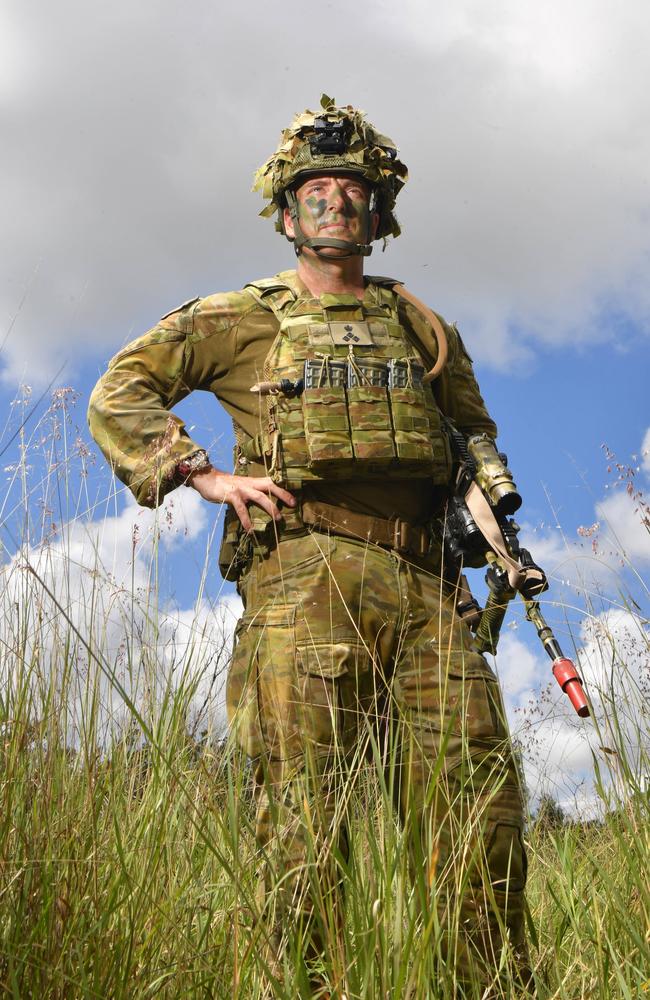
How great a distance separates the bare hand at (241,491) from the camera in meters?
3.27

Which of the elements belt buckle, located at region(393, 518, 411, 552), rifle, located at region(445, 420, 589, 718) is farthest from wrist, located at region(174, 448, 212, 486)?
rifle, located at region(445, 420, 589, 718)

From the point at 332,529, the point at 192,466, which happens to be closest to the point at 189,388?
the point at 192,466

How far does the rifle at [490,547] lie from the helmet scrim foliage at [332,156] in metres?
1.11

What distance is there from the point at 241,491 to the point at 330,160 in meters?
1.30

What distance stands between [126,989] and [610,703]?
1.25m

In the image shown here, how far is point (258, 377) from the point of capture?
3543 millimetres

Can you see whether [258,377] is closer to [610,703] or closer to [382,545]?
[382,545]

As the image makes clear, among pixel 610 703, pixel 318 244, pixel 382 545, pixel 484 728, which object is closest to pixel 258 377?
pixel 318 244

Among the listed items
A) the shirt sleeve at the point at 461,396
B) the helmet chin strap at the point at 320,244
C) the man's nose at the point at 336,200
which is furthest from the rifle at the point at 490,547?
the man's nose at the point at 336,200

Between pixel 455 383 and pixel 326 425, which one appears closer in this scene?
pixel 326 425

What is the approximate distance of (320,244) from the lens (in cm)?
360

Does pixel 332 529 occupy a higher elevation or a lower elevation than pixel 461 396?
lower

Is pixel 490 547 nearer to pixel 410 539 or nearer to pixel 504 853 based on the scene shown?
pixel 410 539

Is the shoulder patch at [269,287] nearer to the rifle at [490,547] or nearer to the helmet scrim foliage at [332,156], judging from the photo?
the helmet scrim foliage at [332,156]
